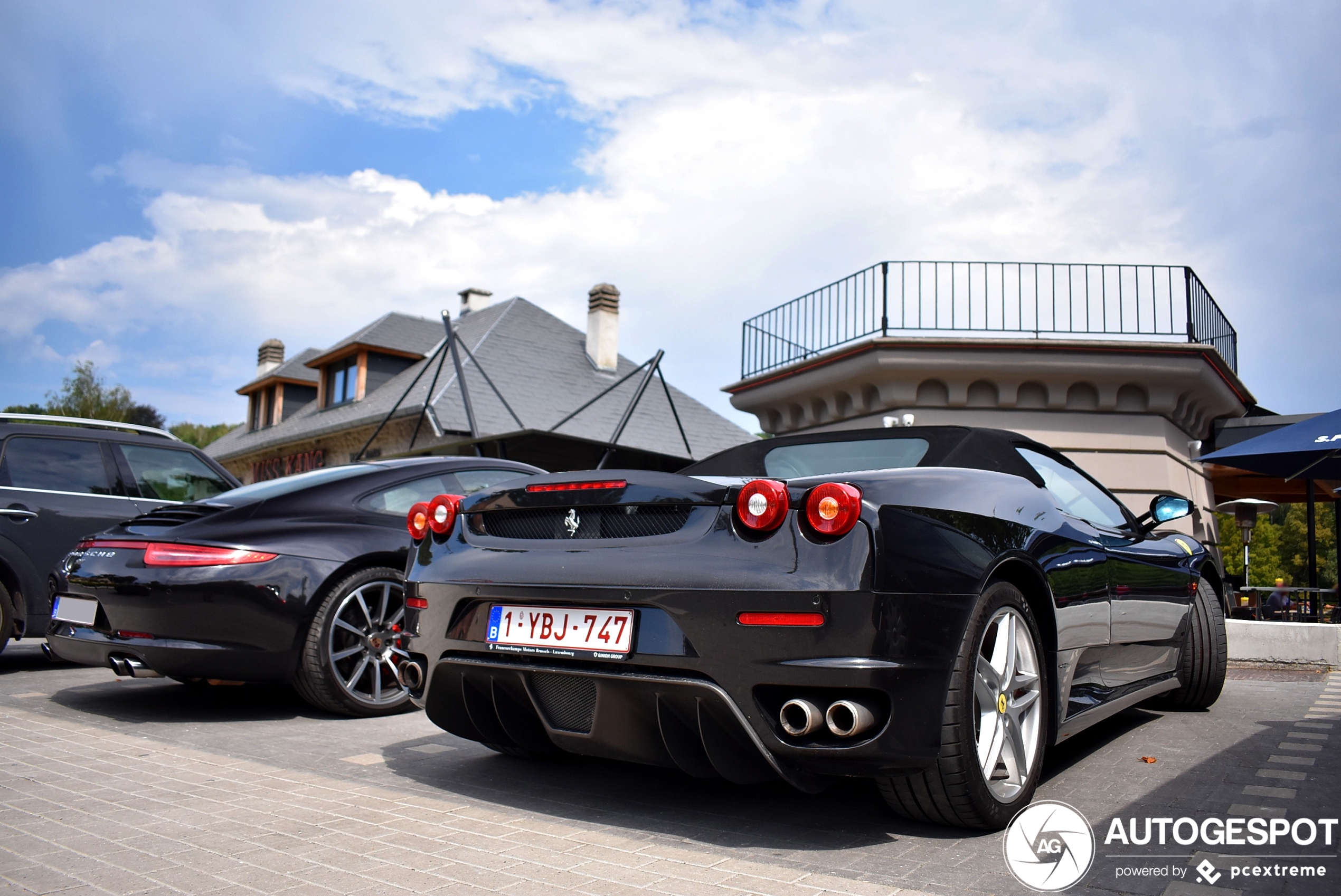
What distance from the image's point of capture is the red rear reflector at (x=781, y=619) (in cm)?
262

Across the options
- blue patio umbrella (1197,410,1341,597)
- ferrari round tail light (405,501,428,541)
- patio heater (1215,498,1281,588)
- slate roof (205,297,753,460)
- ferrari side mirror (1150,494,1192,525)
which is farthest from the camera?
slate roof (205,297,753,460)

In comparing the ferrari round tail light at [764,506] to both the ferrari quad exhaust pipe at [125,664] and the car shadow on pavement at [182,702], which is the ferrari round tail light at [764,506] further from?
the ferrari quad exhaust pipe at [125,664]

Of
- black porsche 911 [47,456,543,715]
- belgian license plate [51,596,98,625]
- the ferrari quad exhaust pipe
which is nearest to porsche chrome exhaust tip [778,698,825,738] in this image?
black porsche 911 [47,456,543,715]

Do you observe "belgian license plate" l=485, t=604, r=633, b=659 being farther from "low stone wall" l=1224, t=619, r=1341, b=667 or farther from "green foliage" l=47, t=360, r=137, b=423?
"green foliage" l=47, t=360, r=137, b=423

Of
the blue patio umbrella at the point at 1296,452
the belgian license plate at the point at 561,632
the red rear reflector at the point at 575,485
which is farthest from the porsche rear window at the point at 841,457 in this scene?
the blue patio umbrella at the point at 1296,452

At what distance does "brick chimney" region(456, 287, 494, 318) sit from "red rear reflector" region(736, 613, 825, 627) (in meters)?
29.6

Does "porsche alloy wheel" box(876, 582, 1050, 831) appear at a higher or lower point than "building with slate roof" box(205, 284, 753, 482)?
lower

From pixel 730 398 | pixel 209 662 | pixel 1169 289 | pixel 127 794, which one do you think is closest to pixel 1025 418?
pixel 1169 289

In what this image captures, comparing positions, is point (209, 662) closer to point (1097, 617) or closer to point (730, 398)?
point (1097, 617)

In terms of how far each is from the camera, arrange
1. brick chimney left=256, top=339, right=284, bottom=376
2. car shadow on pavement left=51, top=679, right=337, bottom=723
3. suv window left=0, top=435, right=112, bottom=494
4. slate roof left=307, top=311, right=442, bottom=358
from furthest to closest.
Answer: brick chimney left=256, top=339, right=284, bottom=376 < slate roof left=307, top=311, right=442, bottom=358 < suv window left=0, top=435, right=112, bottom=494 < car shadow on pavement left=51, top=679, right=337, bottom=723

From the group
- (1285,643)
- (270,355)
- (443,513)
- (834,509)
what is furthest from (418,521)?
(270,355)

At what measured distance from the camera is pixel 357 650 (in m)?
5.00

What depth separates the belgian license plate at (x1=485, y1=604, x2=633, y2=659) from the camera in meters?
2.90

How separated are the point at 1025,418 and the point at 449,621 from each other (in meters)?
9.83
